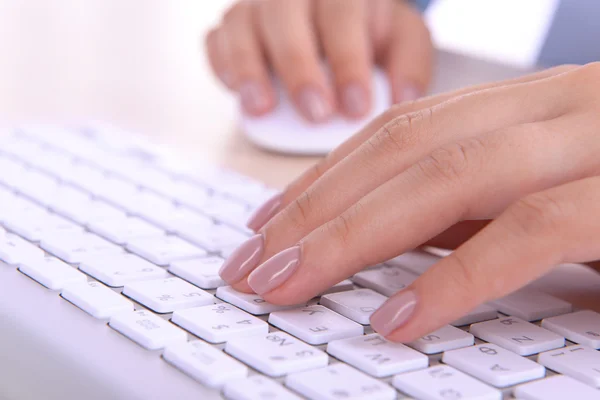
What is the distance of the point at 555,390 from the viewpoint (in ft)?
1.22

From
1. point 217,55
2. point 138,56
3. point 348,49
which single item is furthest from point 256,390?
point 138,56

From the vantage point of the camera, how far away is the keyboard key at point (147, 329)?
38 cm

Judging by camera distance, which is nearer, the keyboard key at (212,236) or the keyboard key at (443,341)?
the keyboard key at (443,341)

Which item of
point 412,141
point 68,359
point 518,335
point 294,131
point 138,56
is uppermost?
point 138,56

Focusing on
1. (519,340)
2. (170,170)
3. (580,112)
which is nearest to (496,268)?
(519,340)

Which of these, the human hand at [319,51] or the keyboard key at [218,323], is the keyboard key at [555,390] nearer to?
the keyboard key at [218,323]

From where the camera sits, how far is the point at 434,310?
42 centimetres

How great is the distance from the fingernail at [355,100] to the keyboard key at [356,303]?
47cm

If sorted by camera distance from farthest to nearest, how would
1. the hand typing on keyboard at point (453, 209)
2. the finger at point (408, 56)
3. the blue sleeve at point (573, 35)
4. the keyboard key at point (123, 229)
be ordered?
the blue sleeve at point (573, 35) < the finger at point (408, 56) < the keyboard key at point (123, 229) < the hand typing on keyboard at point (453, 209)

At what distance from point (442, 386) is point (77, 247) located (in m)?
0.26

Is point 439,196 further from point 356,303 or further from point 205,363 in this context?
point 205,363

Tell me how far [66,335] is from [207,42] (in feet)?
2.77

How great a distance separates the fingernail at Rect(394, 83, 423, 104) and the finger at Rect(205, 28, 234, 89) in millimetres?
224

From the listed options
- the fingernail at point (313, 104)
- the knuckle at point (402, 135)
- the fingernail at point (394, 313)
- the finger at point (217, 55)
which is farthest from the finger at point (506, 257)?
the finger at point (217, 55)
